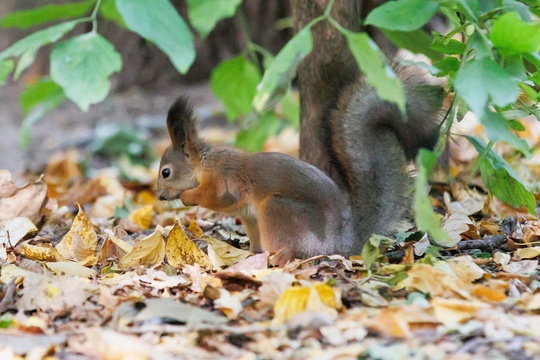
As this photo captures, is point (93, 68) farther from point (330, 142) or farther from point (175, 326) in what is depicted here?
point (330, 142)

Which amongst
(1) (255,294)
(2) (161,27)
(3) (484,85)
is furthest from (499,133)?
(2) (161,27)

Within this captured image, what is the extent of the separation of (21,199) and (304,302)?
1563 mm

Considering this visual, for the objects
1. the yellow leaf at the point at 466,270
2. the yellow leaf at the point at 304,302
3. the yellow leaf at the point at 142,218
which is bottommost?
the yellow leaf at the point at 142,218

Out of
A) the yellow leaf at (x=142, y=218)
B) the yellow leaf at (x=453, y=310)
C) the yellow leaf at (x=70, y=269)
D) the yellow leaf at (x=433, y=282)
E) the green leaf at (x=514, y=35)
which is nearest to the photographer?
the yellow leaf at (x=453, y=310)

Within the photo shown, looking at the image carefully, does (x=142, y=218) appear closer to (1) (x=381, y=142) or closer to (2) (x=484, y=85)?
(1) (x=381, y=142)

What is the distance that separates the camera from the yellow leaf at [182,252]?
7.95ft

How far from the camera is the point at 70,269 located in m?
2.29

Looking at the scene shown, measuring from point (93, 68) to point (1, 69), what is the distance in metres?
0.26

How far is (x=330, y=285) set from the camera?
6.53ft

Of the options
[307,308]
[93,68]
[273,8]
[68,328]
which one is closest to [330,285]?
[307,308]

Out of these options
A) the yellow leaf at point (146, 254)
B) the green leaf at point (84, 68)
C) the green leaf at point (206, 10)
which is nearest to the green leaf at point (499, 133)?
the green leaf at point (206, 10)

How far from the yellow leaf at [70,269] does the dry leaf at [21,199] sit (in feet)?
2.29

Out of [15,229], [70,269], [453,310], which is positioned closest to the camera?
[453,310]

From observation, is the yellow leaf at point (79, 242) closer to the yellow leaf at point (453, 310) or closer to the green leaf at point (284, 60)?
the green leaf at point (284, 60)
